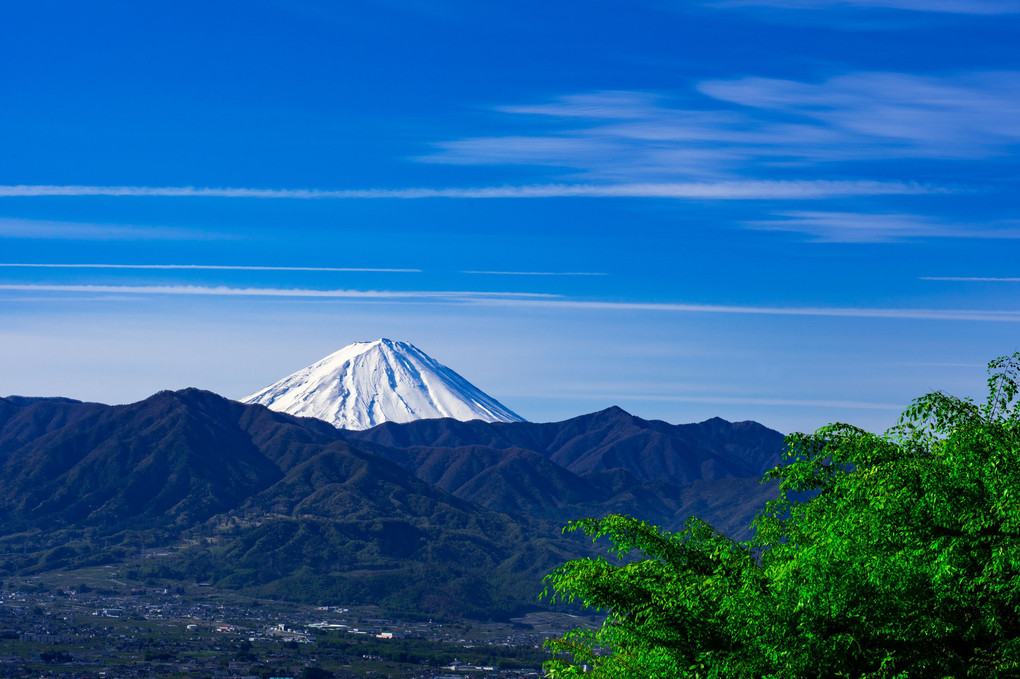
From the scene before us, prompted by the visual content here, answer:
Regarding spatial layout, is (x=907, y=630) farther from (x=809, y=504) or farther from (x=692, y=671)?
(x=809, y=504)

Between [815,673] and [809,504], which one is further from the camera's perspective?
[809,504]

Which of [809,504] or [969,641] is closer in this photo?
[969,641]

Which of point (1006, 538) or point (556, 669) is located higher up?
point (1006, 538)

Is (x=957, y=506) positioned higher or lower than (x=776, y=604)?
higher

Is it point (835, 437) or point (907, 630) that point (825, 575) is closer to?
point (907, 630)

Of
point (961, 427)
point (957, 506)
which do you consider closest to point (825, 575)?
point (957, 506)

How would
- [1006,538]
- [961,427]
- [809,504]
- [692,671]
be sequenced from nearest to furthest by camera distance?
[1006,538]
[692,671]
[961,427]
[809,504]

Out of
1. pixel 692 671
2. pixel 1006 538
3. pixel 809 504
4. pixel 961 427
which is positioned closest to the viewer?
pixel 1006 538

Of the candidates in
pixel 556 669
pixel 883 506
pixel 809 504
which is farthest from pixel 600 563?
pixel 883 506

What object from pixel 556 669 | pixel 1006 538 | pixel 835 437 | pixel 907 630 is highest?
pixel 835 437
